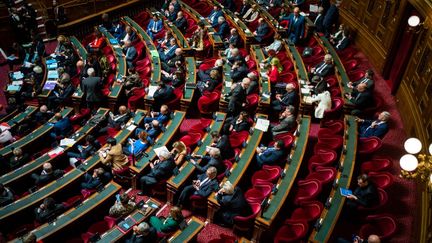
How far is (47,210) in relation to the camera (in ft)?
20.1

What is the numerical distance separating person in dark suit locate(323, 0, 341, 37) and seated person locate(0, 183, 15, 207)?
8895 millimetres

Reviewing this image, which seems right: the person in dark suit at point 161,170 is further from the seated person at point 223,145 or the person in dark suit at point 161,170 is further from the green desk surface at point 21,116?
the green desk surface at point 21,116

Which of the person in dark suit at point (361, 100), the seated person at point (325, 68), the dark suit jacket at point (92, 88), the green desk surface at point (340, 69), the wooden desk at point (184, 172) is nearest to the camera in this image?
the wooden desk at point (184, 172)

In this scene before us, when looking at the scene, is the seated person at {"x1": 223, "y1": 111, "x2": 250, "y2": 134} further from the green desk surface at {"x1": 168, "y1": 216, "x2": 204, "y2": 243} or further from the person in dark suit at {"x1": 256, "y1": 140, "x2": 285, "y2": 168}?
the green desk surface at {"x1": 168, "y1": 216, "x2": 204, "y2": 243}

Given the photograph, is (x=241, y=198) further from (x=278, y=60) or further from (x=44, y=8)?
(x=44, y=8)

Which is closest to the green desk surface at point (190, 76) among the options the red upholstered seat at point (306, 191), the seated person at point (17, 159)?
the red upholstered seat at point (306, 191)

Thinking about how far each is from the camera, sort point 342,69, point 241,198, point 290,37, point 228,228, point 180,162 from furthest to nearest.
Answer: point 290,37 → point 342,69 → point 180,162 → point 228,228 → point 241,198

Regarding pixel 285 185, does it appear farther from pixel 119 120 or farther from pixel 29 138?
pixel 29 138

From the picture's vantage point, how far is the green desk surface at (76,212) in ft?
19.1

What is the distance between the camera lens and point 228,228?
21.6 ft

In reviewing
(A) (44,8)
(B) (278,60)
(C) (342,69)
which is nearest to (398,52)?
(C) (342,69)

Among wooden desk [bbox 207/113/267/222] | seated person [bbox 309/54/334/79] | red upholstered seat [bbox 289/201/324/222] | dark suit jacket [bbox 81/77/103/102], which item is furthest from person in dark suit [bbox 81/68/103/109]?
red upholstered seat [bbox 289/201/324/222]

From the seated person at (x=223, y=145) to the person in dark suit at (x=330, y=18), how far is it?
574 centimetres

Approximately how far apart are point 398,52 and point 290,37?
2.95 m
